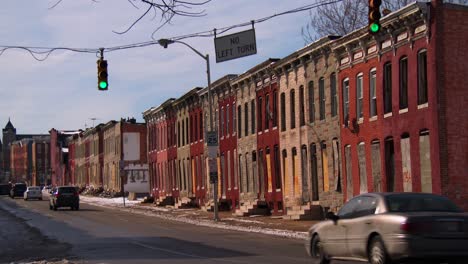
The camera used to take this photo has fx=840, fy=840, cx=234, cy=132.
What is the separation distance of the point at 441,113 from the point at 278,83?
53.6 ft

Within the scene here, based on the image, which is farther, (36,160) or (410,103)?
(36,160)

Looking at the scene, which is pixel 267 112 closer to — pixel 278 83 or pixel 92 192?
pixel 278 83

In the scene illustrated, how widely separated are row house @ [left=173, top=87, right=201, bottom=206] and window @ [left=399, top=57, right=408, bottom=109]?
30059 millimetres

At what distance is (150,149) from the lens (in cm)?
7856

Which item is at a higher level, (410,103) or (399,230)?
(410,103)

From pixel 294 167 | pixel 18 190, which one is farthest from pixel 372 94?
pixel 18 190

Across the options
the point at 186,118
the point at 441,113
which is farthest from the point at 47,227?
the point at 186,118

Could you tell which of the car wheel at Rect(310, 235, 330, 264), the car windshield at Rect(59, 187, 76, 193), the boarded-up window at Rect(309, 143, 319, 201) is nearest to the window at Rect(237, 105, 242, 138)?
the boarded-up window at Rect(309, 143, 319, 201)

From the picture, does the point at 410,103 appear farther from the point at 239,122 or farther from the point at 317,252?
the point at 239,122

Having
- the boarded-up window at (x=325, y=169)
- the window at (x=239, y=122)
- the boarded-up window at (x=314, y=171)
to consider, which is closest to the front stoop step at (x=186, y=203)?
the window at (x=239, y=122)

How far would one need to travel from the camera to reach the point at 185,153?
65250mm

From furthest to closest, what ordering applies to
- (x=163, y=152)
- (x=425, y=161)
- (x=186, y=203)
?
(x=163, y=152) < (x=186, y=203) < (x=425, y=161)

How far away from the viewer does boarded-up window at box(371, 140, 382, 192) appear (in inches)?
1341

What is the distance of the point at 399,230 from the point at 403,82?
1849 centimetres
